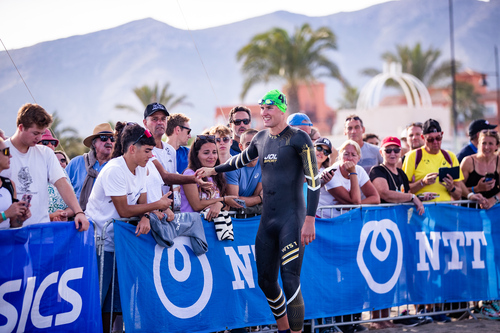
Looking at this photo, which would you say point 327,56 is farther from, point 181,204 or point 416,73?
point 181,204

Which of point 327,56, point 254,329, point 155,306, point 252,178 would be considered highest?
point 327,56

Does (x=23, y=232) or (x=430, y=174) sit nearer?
(x=23, y=232)

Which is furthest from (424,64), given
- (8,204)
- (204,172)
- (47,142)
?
(8,204)

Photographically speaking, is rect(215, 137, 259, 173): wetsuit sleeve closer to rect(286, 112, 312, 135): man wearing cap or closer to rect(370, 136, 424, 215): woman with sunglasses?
rect(286, 112, 312, 135): man wearing cap

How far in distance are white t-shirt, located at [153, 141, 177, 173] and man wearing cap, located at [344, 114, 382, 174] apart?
9.05 feet

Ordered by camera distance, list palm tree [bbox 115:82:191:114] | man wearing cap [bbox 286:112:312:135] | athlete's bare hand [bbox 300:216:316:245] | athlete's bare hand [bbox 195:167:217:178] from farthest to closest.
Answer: palm tree [bbox 115:82:191:114] → man wearing cap [bbox 286:112:312:135] → athlete's bare hand [bbox 195:167:217:178] → athlete's bare hand [bbox 300:216:316:245]

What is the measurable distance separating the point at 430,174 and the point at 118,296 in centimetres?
430

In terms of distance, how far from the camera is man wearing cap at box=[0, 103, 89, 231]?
4543mm

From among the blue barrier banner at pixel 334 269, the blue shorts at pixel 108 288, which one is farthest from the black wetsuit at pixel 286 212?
the blue shorts at pixel 108 288

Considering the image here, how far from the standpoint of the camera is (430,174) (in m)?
6.97

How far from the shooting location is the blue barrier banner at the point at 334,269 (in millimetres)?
5027

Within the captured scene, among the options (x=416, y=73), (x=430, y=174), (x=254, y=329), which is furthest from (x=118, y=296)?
(x=416, y=73)

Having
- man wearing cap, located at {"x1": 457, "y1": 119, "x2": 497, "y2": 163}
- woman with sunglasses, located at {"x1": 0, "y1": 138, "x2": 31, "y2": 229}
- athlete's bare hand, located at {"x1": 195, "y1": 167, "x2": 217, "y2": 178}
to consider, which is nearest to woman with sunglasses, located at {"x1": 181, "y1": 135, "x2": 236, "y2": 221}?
athlete's bare hand, located at {"x1": 195, "y1": 167, "x2": 217, "y2": 178}

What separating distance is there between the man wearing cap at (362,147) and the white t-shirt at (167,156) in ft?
9.05
